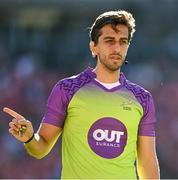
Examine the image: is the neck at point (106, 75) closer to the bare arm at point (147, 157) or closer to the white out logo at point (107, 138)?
the white out logo at point (107, 138)

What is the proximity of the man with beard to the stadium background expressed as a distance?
6.74 meters

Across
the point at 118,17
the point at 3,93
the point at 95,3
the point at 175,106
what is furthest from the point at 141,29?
the point at 118,17

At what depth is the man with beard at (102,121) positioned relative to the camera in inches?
141

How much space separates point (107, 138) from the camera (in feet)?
11.8

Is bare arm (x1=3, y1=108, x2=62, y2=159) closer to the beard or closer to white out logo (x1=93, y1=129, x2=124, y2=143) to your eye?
white out logo (x1=93, y1=129, x2=124, y2=143)

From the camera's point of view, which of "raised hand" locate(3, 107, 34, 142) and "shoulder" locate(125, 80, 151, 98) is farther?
"shoulder" locate(125, 80, 151, 98)

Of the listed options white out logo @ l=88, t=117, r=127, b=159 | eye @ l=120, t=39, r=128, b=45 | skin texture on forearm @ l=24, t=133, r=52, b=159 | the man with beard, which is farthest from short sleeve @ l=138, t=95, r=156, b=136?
skin texture on forearm @ l=24, t=133, r=52, b=159

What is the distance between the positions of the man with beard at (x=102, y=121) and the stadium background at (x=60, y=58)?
22.1ft

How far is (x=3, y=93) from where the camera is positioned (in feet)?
37.7

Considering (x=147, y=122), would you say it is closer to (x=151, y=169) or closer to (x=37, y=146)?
(x=151, y=169)

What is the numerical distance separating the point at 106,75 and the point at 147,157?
50cm

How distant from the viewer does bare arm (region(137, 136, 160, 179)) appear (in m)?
3.72

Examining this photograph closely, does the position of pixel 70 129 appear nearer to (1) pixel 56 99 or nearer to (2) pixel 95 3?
(1) pixel 56 99

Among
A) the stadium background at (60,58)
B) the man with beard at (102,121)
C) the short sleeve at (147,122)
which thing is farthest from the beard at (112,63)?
the stadium background at (60,58)
